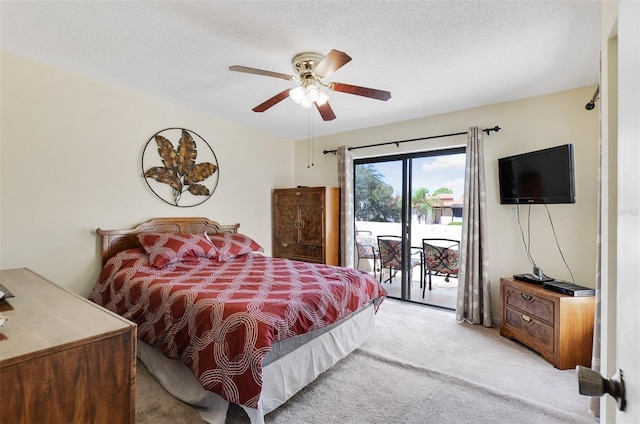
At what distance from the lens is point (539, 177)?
2.79 meters

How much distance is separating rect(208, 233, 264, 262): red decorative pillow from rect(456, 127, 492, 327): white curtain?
2.50 m

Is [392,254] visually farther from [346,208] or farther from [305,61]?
[305,61]

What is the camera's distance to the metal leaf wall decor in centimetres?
336

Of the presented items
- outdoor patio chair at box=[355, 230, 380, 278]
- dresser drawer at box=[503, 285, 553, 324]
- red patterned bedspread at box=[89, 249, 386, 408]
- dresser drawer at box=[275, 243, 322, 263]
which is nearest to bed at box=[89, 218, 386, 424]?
red patterned bedspread at box=[89, 249, 386, 408]

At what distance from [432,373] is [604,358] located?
139cm

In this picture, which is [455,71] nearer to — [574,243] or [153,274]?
[574,243]

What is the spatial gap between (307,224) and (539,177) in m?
2.82

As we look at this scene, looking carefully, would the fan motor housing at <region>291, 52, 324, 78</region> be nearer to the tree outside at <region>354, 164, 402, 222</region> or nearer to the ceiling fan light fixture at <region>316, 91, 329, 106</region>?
the ceiling fan light fixture at <region>316, 91, 329, 106</region>

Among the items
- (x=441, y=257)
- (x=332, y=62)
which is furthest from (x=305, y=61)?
(x=441, y=257)

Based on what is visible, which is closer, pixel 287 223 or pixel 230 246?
pixel 230 246

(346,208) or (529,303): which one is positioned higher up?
(346,208)

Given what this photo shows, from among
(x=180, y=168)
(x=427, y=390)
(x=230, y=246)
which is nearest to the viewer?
(x=427, y=390)

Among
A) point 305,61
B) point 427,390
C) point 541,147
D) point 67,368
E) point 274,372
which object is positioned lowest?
point 427,390

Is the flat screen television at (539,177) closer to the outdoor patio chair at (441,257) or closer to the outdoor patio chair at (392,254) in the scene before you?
the outdoor patio chair at (441,257)
